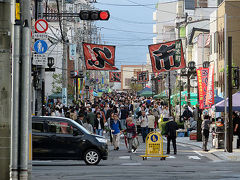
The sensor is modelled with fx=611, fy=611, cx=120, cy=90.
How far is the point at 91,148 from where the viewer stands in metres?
20.9

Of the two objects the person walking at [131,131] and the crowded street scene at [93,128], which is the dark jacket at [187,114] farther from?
the person walking at [131,131]

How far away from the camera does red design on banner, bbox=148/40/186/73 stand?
3525 cm

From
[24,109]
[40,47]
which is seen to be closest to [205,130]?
[40,47]

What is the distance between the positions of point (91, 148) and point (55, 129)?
139 cm

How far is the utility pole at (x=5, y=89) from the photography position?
31.2ft

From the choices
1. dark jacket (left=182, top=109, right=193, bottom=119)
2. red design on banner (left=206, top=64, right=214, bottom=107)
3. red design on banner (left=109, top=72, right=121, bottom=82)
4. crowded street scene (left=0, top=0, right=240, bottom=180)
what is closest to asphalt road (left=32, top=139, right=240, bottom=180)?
crowded street scene (left=0, top=0, right=240, bottom=180)

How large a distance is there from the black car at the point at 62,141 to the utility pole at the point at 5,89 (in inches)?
432

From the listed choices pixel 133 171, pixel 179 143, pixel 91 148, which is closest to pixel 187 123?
pixel 179 143

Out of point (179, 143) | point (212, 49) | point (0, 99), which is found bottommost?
point (179, 143)

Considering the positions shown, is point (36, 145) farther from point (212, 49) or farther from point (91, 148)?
point (212, 49)

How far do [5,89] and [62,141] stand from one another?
11.2 m

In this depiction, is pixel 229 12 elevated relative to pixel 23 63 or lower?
elevated

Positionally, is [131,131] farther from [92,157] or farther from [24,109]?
[24,109]

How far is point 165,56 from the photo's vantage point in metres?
35.4
